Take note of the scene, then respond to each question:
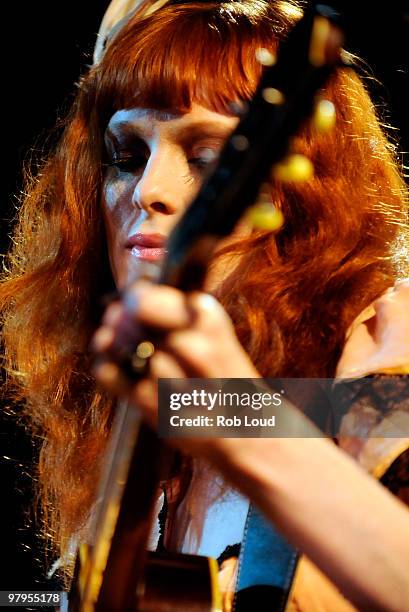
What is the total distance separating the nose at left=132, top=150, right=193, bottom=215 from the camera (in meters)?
0.98

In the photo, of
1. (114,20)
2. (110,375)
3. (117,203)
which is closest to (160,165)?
(117,203)

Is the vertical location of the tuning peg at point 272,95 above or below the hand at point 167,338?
above

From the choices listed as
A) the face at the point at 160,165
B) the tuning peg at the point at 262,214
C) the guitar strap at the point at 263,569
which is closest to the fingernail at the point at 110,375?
the tuning peg at the point at 262,214

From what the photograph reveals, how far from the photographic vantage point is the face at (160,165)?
984 millimetres

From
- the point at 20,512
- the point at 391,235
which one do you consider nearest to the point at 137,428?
the point at 391,235

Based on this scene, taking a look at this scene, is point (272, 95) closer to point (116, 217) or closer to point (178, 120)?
point (178, 120)

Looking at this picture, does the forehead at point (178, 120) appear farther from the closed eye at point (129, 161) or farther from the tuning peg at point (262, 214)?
the tuning peg at point (262, 214)

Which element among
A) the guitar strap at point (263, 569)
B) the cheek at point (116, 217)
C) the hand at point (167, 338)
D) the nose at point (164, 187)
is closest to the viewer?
the hand at point (167, 338)

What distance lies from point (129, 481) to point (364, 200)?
0.59 m

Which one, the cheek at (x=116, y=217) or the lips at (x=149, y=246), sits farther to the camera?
the cheek at (x=116, y=217)

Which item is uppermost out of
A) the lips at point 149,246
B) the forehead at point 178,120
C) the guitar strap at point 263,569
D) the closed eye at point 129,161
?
the forehead at point 178,120

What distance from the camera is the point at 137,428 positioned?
0.58 metres

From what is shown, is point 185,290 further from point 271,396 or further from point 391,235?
point 391,235

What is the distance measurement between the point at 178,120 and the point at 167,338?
588mm
